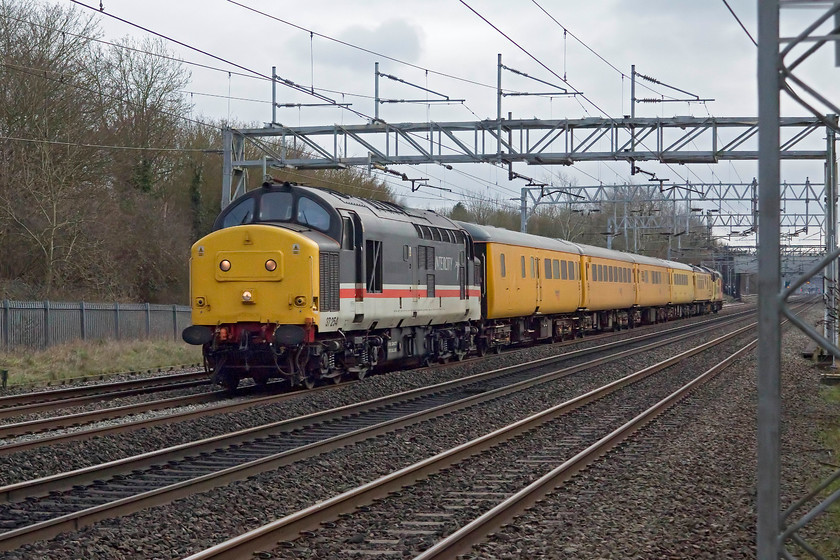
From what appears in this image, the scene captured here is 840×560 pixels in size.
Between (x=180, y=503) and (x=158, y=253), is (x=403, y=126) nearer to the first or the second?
(x=158, y=253)

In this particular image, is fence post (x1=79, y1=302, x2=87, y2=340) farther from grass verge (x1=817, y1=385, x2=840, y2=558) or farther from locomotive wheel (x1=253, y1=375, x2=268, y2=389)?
grass verge (x1=817, y1=385, x2=840, y2=558)

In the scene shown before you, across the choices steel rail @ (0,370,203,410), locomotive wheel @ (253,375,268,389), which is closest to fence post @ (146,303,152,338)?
steel rail @ (0,370,203,410)

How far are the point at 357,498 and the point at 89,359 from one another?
1614 cm

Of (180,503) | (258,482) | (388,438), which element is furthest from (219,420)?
(180,503)

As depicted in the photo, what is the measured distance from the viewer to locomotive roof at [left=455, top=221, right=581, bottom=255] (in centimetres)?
2533

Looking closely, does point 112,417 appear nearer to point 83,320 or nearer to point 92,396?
point 92,396

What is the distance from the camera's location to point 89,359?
2297 centimetres

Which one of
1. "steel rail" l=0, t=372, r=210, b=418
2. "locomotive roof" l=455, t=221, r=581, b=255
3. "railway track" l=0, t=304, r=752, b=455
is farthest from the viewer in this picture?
"locomotive roof" l=455, t=221, r=581, b=255

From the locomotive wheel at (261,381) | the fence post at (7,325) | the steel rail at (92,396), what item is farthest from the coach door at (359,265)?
the fence post at (7,325)

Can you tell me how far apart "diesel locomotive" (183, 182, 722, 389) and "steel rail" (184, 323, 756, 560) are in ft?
13.3

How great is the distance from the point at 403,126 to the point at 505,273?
5245 mm

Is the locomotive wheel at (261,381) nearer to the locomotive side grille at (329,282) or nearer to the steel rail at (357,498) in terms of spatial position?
the locomotive side grille at (329,282)

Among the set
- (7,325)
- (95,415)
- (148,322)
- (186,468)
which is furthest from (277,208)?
(148,322)

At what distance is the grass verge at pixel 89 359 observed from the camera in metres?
20.8
